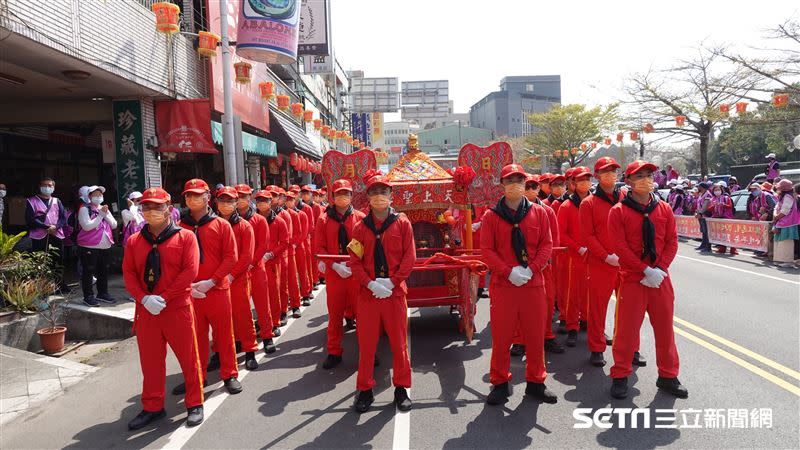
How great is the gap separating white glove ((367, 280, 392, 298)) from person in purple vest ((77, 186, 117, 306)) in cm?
546

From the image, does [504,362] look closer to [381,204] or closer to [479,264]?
[479,264]

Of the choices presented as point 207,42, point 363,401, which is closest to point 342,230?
point 363,401

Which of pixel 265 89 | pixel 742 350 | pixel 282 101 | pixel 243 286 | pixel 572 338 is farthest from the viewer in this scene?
pixel 282 101

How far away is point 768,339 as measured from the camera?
5773mm

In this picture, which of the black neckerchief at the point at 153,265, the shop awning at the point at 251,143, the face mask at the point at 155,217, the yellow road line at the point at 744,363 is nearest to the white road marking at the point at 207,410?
the black neckerchief at the point at 153,265

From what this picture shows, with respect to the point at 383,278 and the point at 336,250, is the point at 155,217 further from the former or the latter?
the point at 336,250

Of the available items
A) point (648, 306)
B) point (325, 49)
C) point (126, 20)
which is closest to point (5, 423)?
point (648, 306)

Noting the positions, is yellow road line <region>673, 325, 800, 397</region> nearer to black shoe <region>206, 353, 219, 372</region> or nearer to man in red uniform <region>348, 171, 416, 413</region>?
man in red uniform <region>348, 171, 416, 413</region>

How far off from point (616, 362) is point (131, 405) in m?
4.51

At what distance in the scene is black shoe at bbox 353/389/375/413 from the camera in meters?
4.40

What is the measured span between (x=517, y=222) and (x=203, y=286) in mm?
2918

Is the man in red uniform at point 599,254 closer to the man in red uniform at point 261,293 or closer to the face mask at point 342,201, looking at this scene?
the face mask at point 342,201

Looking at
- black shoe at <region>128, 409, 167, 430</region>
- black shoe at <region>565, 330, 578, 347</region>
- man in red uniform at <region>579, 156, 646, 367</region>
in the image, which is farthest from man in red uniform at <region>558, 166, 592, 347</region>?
black shoe at <region>128, 409, 167, 430</region>

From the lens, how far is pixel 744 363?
16.6 ft
